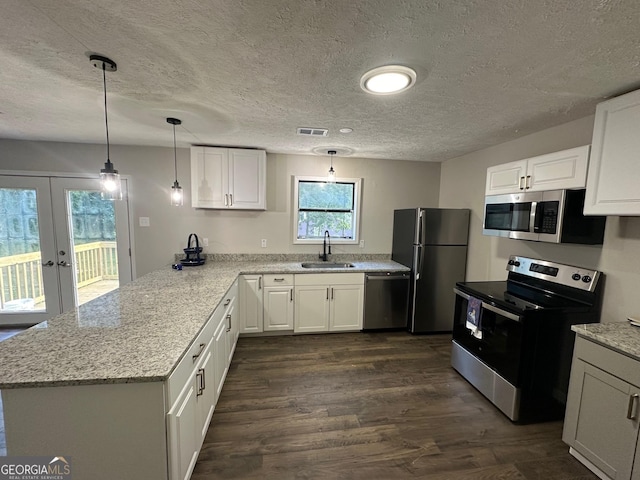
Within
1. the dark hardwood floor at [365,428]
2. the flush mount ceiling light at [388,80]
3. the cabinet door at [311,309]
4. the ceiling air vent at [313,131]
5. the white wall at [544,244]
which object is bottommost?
the dark hardwood floor at [365,428]

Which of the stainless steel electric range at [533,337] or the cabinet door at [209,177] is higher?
the cabinet door at [209,177]

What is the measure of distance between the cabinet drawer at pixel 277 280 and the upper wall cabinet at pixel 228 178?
90 cm

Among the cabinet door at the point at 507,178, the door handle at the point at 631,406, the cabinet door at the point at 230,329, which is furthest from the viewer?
the cabinet door at the point at 230,329

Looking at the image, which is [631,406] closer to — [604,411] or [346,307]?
[604,411]

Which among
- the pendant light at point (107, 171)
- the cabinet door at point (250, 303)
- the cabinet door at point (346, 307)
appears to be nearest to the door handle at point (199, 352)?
the pendant light at point (107, 171)

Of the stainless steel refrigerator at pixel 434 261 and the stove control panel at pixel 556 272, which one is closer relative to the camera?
the stove control panel at pixel 556 272

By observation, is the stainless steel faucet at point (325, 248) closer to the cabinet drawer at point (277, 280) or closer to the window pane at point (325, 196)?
the window pane at point (325, 196)

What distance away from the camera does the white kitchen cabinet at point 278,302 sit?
3264mm

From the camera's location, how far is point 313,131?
265 cm

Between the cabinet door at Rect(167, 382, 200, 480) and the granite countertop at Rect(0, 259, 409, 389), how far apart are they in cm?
25

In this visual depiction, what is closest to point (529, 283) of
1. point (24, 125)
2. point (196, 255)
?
point (196, 255)

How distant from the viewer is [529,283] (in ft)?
8.16

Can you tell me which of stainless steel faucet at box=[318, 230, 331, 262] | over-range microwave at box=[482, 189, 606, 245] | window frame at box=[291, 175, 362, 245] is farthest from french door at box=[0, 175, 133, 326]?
over-range microwave at box=[482, 189, 606, 245]

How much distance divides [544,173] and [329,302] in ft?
8.16
